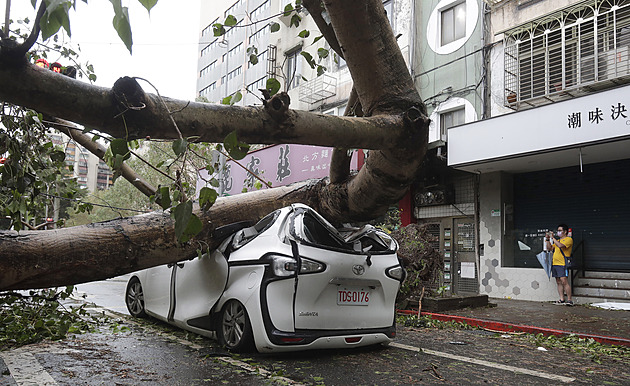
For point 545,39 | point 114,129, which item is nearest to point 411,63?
point 545,39

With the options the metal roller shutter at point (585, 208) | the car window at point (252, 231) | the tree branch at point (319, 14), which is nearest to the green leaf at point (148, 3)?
the tree branch at point (319, 14)

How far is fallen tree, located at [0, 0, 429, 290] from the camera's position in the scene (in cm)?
256

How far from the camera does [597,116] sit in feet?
32.1

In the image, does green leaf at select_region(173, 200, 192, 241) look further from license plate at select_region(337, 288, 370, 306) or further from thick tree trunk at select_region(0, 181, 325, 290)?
license plate at select_region(337, 288, 370, 306)

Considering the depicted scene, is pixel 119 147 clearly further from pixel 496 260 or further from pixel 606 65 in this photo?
pixel 496 260

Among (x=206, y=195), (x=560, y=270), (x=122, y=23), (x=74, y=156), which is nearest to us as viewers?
(x=122, y=23)

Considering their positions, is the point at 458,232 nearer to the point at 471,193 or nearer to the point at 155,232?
the point at 471,193

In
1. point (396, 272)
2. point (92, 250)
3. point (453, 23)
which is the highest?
point (453, 23)

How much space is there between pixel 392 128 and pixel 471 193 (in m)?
11.2

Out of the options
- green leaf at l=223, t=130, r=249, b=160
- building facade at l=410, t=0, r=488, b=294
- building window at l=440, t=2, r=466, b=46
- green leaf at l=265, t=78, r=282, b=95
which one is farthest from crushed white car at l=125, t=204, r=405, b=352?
building window at l=440, t=2, r=466, b=46

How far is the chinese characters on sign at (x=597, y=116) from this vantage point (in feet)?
31.0

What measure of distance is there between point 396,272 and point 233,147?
3329mm

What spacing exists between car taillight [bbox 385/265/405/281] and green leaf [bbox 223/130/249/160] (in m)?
2.96

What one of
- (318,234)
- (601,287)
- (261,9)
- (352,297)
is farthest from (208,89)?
(352,297)
